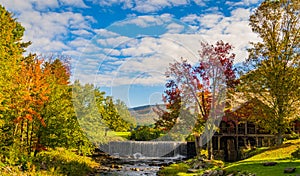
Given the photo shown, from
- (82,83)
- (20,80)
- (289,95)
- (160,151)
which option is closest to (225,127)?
(160,151)

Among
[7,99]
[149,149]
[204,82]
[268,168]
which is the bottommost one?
[149,149]

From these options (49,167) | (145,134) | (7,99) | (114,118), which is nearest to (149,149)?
(145,134)

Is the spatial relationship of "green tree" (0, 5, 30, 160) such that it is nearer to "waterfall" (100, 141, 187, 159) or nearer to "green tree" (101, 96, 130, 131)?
"waterfall" (100, 141, 187, 159)

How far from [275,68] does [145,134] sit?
1009 inches

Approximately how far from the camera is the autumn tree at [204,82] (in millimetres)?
19172

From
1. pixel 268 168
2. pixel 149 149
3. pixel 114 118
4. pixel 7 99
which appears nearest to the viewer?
pixel 268 168

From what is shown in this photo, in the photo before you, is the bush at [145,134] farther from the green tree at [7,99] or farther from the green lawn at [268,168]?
the green lawn at [268,168]

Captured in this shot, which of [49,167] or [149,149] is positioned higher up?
[49,167]

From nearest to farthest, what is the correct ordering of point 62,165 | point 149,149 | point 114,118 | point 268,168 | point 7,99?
point 268,168 → point 7,99 → point 62,165 → point 149,149 → point 114,118

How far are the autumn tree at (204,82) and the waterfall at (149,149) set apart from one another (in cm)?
1393

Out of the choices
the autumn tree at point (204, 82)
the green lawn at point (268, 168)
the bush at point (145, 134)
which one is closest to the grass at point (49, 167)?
the autumn tree at point (204, 82)

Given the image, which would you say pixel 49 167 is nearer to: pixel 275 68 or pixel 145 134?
pixel 275 68

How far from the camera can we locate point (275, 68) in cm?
1869

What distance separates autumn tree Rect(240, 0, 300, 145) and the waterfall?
15.2 metres
